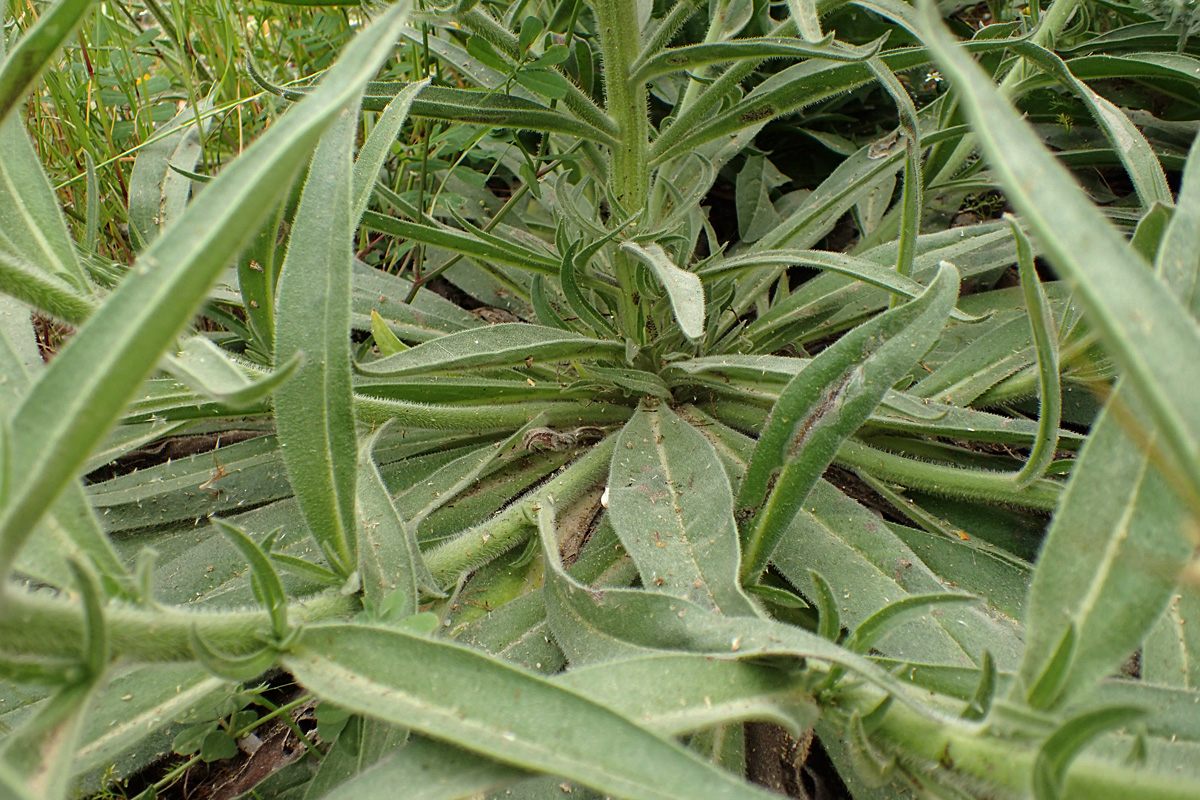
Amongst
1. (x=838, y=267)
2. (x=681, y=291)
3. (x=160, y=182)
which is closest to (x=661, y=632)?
(x=681, y=291)

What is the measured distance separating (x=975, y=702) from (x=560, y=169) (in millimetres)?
1456

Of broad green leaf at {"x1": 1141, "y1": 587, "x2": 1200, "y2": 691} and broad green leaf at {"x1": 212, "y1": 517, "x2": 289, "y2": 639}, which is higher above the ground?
broad green leaf at {"x1": 212, "y1": 517, "x2": 289, "y2": 639}

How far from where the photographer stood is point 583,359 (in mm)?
1349

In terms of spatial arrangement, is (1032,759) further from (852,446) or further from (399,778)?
(852,446)

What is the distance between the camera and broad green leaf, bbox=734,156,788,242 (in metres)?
1.78

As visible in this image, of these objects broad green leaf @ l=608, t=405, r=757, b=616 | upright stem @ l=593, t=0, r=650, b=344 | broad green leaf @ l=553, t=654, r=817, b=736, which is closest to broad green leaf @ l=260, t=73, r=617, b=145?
upright stem @ l=593, t=0, r=650, b=344

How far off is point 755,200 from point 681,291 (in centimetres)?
96

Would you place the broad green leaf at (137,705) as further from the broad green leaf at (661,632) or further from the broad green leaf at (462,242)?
the broad green leaf at (462,242)

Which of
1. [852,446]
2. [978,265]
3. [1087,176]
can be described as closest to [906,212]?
[852,446]

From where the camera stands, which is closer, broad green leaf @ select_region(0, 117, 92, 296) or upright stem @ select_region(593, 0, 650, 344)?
broad green leaf @ select_region(0, 117, 92, 296)

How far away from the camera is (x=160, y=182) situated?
4.42 ft

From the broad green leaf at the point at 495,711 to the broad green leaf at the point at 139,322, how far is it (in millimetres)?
238

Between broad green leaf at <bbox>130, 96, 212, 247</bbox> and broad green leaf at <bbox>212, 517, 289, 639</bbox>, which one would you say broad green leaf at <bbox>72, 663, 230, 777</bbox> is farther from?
broad green leaf at <bbox>130, 96, 212, 247</bbox>

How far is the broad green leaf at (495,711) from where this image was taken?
0.48 m
